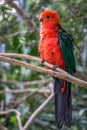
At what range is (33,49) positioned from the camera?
416cm

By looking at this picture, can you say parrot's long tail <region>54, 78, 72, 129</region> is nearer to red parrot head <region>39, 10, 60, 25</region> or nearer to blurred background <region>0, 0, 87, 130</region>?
blurred background <region>0, 0, 87, 130</region>

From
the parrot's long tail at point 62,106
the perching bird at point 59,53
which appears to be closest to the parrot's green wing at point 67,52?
the perching bird at point 59,53

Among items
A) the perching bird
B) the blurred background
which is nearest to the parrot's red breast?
the perching bird

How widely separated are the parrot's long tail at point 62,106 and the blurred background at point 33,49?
30 centimetres

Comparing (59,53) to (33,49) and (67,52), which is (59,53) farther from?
(33,49)

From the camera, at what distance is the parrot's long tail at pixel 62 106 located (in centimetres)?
326

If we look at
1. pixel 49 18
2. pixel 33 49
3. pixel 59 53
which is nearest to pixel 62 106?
pixel 59 53

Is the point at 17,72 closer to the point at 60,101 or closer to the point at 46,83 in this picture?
the point at 46,83

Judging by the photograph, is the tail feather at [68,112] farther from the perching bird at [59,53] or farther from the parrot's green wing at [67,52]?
the parrot's green wing at [67,52]

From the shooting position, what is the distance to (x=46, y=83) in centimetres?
480

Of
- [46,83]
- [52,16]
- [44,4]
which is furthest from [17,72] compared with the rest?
[52,16]

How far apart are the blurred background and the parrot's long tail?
0.98 ft

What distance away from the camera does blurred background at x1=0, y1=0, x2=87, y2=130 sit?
398 centimetres

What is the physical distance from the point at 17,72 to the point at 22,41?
838 mm
